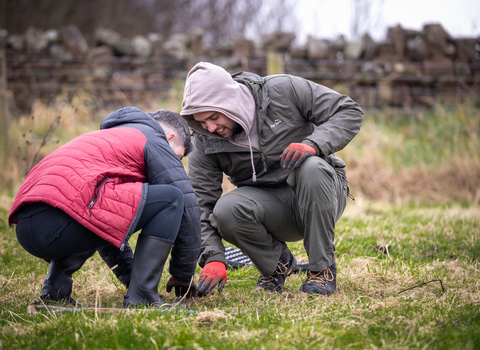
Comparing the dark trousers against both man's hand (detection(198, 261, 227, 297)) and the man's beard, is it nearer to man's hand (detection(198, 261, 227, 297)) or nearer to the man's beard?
man's hand (detection(198, 261, 227, 297))

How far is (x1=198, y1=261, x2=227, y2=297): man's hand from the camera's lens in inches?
96.3

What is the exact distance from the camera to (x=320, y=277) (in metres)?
2.48

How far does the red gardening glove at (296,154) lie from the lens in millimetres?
2428

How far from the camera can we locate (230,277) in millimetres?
2961

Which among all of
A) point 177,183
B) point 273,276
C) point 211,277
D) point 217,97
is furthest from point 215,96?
point 273,276

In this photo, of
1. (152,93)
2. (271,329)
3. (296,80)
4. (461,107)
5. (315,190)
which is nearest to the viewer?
(271,329)

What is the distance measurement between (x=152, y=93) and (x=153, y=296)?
6999 millimetres

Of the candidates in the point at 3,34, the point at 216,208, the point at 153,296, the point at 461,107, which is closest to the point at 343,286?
the point at 216,208

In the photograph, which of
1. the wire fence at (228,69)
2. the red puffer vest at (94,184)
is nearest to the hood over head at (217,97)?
the red puffer vest at (94,184)

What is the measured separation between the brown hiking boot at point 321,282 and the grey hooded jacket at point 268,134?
0.51 meters

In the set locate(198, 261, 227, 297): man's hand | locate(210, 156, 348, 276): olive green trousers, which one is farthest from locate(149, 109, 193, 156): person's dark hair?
locate(198, 261, 227, 297): man's hand

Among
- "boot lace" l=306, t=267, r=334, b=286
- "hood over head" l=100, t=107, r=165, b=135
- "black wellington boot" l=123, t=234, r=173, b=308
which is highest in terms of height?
"hood over head" l=100, t=107, r=165, b=135

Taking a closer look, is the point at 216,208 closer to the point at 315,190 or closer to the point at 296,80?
the point at 315,190

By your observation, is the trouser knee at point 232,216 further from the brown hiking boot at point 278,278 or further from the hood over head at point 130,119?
the hood over head at point 130,119
